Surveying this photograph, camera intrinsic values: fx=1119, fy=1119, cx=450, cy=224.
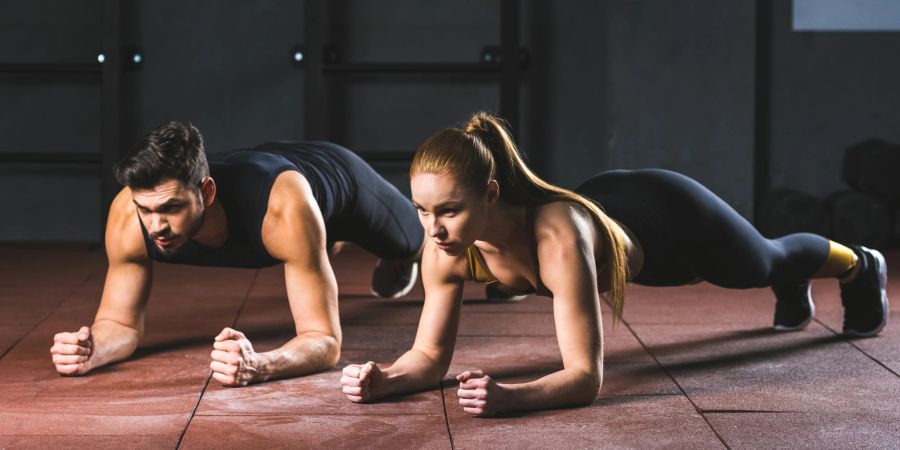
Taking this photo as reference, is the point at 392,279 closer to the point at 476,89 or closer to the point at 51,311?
the point at 51,311

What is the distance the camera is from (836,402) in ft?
8.44

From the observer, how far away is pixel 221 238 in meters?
2.89

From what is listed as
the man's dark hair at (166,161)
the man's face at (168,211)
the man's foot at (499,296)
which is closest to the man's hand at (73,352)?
the man's face at (168,211)

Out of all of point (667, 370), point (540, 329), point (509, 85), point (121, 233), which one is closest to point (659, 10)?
point (509, 85)

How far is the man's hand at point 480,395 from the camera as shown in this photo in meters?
2.29

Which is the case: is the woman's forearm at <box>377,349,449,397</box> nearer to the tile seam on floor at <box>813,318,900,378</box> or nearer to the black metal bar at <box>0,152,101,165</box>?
the tile seam on floor at <box>813,318,900,378</box>

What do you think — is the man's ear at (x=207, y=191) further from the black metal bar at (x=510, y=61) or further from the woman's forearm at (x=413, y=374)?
the black metal bar at (x=510, y=61)

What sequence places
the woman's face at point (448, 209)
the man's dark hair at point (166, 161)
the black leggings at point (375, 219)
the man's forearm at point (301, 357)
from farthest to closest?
the black leggings at point (375, 219) → the man's forearm at point (301, 357) → the man's dark hair at point (166, 161) → the woman's face at point (448, 209)

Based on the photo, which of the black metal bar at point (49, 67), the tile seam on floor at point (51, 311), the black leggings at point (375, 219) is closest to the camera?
the tile seam on floor at point (51, 311)

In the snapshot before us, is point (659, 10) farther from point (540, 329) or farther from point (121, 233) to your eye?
point (121, 233)

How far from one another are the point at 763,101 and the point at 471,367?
3670 millimetres

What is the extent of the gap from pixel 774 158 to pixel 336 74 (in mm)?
2410

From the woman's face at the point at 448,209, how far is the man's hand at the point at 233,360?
1.91 ft

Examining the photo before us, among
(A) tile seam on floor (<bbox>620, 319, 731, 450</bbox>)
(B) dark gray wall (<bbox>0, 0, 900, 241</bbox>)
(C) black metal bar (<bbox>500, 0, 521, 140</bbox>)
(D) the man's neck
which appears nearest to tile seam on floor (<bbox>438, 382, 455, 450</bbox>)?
(A) tile seam on floor (<bbox>620, 319, 731, 450</bbox>)
